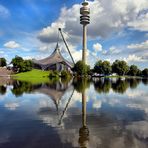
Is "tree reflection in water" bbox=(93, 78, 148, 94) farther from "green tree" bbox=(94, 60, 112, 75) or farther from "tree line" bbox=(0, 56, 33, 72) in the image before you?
"green tree" bbox=(94, 60, 112, 75)

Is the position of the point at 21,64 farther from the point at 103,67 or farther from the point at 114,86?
the point at 114,86

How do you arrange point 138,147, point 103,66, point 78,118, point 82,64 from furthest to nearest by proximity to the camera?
point 103,66
point 82,64
point 78,118
point 138,147

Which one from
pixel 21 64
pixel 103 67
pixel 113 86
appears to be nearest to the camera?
pixel 113 86

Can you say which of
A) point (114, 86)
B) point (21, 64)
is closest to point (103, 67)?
point (21, 64)

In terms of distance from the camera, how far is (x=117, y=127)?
57.9 ft

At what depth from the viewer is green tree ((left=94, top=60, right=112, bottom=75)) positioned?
194 meters

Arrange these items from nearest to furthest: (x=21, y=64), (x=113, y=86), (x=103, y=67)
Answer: (x=113, y=86), (x=21, y=64), (x=103, y=67)

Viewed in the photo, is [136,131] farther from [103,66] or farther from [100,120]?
[103,66]

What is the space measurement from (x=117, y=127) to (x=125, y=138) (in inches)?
121

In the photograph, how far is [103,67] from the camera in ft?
636

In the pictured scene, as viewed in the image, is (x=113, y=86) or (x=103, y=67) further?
(x=103, y=67)

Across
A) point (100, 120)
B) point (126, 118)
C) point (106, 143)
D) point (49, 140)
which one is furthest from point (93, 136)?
point (126, 118)

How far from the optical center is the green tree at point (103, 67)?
636 ft

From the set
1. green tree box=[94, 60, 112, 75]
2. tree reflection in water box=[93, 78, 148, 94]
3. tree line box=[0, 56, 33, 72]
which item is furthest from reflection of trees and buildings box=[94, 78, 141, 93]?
green tree box=[94, 60, 112, 75]
